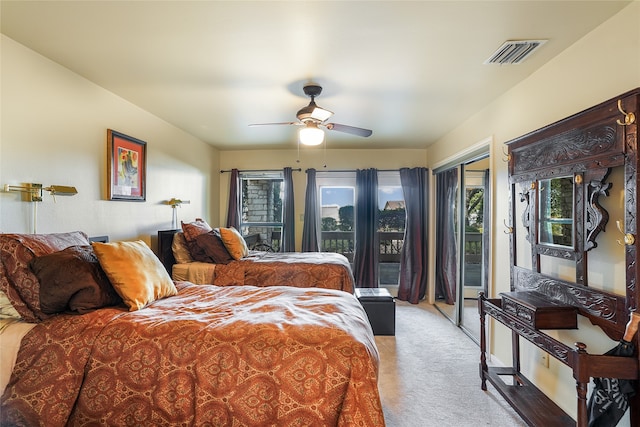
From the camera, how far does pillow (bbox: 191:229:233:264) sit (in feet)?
11.4

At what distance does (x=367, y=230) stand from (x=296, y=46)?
11.4ft

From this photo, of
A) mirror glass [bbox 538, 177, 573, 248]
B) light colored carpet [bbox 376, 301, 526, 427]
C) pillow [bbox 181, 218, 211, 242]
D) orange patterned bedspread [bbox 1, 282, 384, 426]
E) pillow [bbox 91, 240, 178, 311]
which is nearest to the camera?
orange patterned bedspread [bbox 1, 282, 384, 426]

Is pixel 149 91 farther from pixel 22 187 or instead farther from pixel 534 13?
pixel 534 13

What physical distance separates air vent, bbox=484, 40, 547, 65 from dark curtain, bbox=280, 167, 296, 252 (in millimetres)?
3496

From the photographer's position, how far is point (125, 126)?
3.02 m

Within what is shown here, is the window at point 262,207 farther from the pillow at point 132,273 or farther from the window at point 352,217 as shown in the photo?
the pillow at point 132,273

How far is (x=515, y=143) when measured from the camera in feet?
7.95

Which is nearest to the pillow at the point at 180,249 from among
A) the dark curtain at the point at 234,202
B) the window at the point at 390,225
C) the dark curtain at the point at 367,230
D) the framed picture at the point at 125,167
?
the framed picture at the point at 125,167

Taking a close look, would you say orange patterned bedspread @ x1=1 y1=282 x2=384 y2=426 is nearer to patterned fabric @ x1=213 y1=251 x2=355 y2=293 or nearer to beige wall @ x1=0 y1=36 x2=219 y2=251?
beige wall @ x1=0 y1=36 x2=219 y2=251

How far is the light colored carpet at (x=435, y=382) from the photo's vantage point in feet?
6.94

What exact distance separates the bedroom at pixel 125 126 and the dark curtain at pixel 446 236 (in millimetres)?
627

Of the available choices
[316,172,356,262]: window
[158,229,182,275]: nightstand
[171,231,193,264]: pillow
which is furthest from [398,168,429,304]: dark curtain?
[158,229,182,275]: nightstand

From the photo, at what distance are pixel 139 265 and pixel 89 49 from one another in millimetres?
1476

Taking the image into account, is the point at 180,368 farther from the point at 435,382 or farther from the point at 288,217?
the point at 288,217
